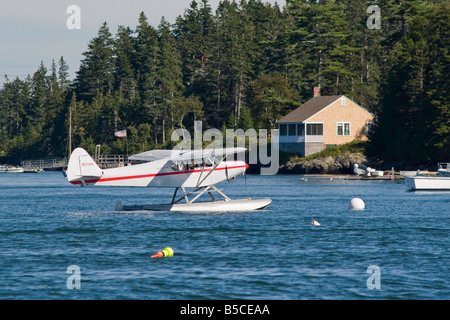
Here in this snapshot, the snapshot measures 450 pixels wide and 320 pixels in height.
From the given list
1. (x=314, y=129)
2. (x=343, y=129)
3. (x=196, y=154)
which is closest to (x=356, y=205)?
(x=196, y=154)

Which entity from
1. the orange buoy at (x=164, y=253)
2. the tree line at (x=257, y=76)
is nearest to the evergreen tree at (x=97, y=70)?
the tree line at (x=257, y=76)

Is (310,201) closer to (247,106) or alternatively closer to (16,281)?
(16,281)

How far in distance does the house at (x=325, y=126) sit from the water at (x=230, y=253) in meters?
41.0

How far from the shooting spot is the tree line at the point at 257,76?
66.1 metres

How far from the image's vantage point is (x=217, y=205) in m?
31.7

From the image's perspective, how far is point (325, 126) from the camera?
76.8 metres

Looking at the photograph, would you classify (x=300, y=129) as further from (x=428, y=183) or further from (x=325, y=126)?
(x=428, y=183)

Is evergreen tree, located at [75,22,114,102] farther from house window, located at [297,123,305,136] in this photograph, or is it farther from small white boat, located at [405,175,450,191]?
small white boat, located at [405,175,450,191]

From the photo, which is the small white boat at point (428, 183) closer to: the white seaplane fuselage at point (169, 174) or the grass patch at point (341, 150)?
the white seaplane fuselage at point (169, 174)

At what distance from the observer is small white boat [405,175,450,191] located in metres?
47.7

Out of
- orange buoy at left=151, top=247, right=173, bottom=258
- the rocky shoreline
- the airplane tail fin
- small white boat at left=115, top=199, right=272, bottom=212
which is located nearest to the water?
orange buoy at left=151, top=247, right=173, bottom=258

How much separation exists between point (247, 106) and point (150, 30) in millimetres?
26354

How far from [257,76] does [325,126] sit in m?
24.1

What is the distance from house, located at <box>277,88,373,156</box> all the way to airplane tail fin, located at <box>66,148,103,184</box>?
49.1m
